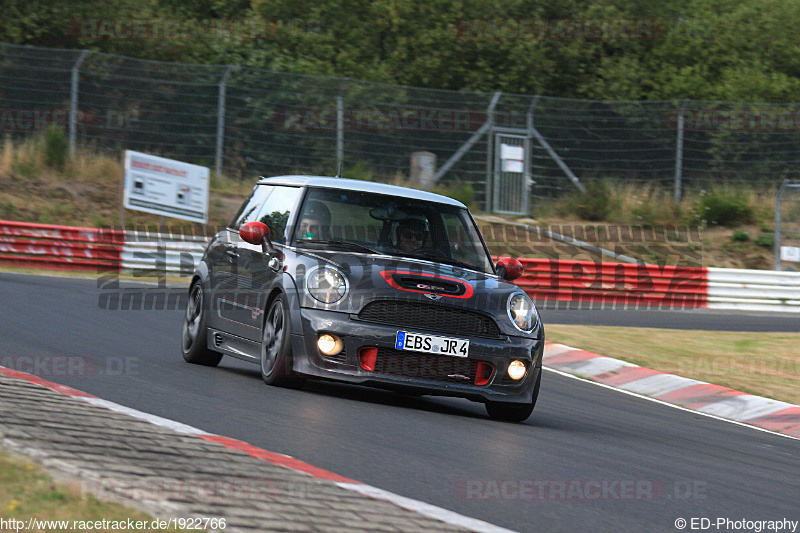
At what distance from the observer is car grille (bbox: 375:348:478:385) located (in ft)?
24.6

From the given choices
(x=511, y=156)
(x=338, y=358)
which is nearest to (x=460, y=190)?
(x=511, y=156)

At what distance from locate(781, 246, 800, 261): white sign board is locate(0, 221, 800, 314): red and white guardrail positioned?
2.84 ft

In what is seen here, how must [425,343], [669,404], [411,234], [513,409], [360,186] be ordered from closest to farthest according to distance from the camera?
[425,343] → [513,409] → [411,234] → [360,186] → [669,404]

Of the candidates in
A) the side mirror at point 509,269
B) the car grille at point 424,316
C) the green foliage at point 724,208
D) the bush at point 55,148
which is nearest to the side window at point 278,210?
the car grille at point 424,316

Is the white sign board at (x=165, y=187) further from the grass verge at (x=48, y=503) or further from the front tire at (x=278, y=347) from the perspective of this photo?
the grass verge at (x=48, y=503)

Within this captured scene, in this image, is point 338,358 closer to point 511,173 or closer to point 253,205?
point 253,205

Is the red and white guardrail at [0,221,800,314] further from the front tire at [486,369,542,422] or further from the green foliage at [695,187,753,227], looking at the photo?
the front tire at [486,369,542,422]

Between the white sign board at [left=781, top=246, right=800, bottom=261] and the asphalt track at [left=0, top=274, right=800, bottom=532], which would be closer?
the asphalt track at [left=0, top=274, right=800, bottom=532]

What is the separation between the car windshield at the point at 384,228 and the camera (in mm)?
8352

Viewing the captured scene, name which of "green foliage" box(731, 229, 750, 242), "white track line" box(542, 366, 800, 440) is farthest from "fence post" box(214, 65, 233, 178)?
"white track line" box(542, 366, 800, 440)

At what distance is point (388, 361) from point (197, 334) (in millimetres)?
2492

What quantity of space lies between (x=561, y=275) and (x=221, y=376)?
1485 centimetres

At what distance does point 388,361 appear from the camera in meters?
7.50

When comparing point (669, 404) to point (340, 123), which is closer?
point (669, 404)
